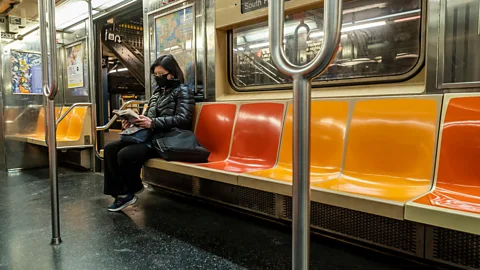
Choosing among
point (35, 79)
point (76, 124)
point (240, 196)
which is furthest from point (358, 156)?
point (35, 79)

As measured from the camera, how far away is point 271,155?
281 cm

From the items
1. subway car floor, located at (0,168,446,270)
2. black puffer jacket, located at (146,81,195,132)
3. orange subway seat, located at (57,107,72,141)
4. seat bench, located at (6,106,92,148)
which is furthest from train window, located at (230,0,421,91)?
orange subway seat, located at (57,107,72,141)

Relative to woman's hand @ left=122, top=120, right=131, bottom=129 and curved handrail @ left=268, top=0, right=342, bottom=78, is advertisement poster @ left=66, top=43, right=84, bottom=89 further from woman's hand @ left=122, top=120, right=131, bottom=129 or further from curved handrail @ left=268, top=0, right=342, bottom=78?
curved handrail @ left=268, top=0, right=342, bottom=78

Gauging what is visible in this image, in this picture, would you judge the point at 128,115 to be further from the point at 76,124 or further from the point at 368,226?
the point at 76,124

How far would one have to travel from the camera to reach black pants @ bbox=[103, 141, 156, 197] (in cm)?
302

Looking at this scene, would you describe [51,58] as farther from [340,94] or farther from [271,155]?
[340,94]

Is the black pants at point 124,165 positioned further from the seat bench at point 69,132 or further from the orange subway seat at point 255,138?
the seat bench at point 69,132

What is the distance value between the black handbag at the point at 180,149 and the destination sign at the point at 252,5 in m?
1.32

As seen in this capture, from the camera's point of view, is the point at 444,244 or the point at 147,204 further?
the point at 147,204

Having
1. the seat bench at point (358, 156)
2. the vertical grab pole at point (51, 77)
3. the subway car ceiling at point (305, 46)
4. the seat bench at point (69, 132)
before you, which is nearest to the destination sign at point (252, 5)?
the subway car ceiling at point (305, 46)

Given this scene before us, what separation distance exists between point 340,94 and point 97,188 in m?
2.94

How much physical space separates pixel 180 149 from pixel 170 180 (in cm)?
99

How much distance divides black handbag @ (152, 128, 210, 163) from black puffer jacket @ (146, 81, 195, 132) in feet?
0.54

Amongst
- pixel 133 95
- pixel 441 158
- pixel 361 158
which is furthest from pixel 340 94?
pixel 133 95
